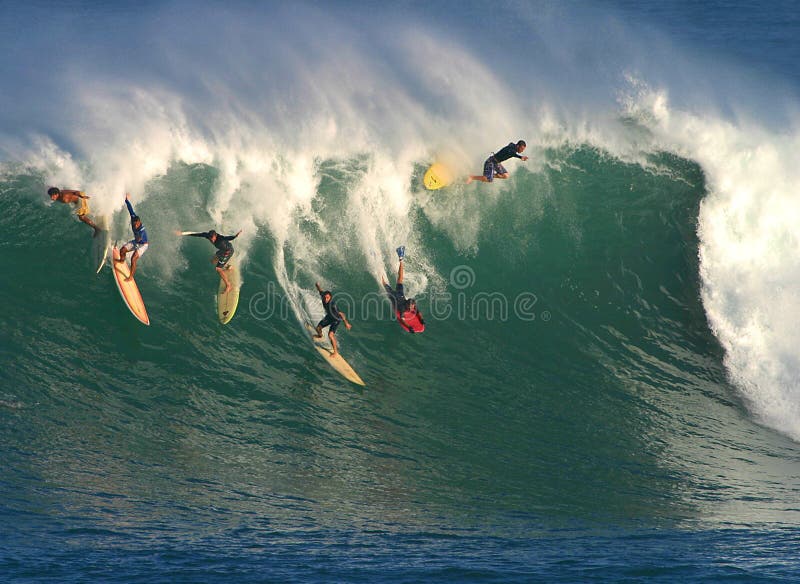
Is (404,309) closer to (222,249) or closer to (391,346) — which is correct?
(391,346)

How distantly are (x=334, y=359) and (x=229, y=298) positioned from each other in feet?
7.10

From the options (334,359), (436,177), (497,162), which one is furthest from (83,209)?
(497,162)

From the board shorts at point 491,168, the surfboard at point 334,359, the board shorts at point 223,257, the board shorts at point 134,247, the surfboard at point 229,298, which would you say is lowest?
the surfboard at point 334,359

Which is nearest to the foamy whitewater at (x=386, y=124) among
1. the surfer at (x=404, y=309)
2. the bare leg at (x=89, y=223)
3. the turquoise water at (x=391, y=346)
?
the turquoise water at (x=391, y=346)

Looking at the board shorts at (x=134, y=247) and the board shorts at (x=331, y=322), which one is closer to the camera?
the board shorts at (x=331, y=322)

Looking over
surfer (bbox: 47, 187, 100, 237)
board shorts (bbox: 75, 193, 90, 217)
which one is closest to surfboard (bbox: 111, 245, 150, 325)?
surfer (bbox: 47, 187, 100, 237)

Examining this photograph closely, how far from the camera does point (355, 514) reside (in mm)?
11055

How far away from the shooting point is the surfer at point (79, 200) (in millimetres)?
14984

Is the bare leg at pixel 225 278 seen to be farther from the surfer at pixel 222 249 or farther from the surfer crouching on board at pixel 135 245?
the surfer crouching on board at pixel 135 245

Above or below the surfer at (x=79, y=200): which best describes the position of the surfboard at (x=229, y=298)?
below

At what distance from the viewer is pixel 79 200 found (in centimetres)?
1525

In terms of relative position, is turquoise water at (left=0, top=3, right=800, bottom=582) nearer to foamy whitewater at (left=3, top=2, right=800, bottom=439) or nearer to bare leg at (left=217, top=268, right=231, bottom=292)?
foamy whitewater at (left=3, top=2, right=800, bottom=439)

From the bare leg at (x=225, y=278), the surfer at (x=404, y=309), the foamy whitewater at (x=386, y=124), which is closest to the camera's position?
the surfer at (x=404, y=309)

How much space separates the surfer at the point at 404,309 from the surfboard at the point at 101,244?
15.8 feet
